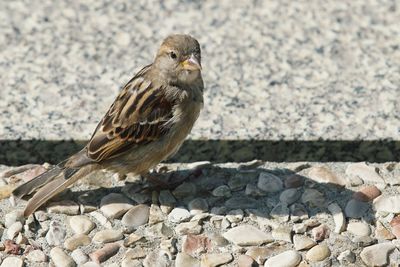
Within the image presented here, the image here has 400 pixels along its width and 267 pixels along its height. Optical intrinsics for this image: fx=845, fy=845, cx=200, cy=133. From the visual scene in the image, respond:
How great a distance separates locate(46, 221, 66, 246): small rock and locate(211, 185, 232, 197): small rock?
719 mm

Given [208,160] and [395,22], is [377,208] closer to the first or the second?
[208,160]

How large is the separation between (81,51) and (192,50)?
1.26 m

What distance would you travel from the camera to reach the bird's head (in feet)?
12.7

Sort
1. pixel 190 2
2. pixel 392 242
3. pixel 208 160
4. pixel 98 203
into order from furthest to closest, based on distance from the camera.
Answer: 1. pixel 190 2
2. pixel 208 160
3. pixel 98 203
4. pixel 392 242

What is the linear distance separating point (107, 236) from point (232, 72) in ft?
4.87

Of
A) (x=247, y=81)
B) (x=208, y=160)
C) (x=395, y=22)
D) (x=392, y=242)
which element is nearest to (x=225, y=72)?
(x=247, y=81)

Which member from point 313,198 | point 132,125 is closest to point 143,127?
point 132,125

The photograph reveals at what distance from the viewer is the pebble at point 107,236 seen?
362cm

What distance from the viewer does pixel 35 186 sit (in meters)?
3.78

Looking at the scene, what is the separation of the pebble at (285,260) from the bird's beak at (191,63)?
93 cm

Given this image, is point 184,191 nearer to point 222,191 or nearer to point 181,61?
point 222,191

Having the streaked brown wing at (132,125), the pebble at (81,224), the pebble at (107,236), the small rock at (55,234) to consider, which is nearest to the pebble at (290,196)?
the streaked brown wing at (132,125)

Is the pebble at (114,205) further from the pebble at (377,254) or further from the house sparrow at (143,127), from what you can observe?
the pebble at (377,254)

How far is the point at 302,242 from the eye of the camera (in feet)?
11.7
